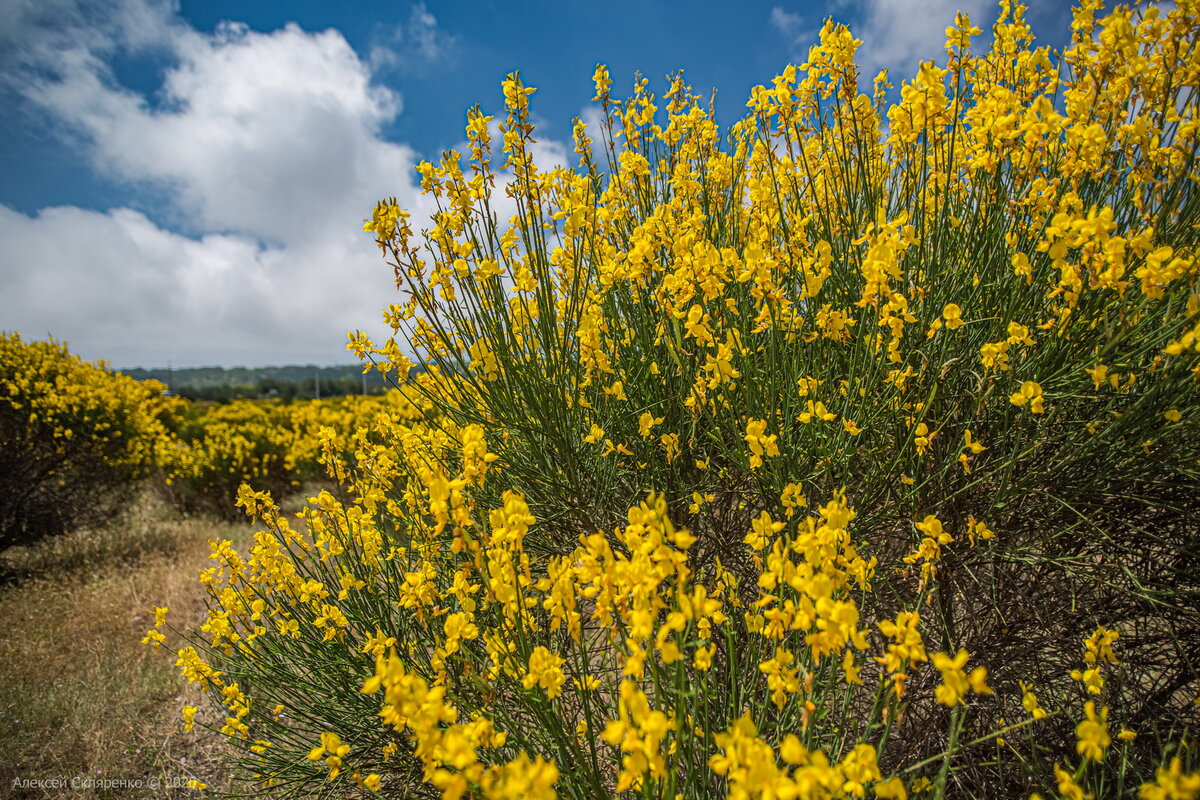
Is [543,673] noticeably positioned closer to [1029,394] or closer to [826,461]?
[826,461]

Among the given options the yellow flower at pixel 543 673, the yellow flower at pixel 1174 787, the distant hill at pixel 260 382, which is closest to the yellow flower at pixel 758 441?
the yellow flower at pixel 543 673

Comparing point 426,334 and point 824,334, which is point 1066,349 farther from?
point 426,334

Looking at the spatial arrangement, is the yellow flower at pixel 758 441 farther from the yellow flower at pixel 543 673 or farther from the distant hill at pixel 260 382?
the distant hill at pixel 260 382

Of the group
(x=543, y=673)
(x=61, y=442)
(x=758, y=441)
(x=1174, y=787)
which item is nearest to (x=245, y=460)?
(x=61, y=442)

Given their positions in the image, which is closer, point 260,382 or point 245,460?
point 245,460

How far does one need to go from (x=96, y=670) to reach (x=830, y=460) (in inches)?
203

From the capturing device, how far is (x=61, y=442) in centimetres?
644

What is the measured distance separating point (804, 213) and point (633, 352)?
2.93 ft

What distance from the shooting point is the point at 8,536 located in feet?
20.5

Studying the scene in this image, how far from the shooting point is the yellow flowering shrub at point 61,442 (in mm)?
6145

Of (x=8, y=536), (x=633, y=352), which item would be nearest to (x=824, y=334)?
(x=633, y=352)

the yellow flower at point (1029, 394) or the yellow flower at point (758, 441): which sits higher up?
the yellow flower at point (1029, 394)

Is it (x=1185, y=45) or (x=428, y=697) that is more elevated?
(x=1185, y=45)

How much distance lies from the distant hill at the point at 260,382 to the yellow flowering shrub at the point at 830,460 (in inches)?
618
